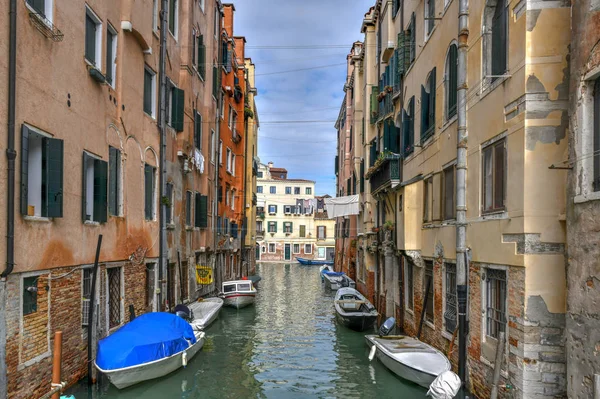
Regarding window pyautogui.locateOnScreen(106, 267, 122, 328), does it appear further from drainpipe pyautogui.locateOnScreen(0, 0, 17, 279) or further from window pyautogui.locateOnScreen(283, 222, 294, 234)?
window pyautogui.locateOnScreen(283, 222, 294, 234)

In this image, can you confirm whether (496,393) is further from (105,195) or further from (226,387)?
(105,195)

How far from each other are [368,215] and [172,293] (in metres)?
10.4

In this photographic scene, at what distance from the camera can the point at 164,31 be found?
16500 millimetres

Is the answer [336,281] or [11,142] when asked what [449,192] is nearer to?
[11,142]

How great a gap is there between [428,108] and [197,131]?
10581 millimetres

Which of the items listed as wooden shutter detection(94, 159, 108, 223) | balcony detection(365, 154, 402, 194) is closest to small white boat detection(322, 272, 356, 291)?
balcony detection(365, 154, 402, 194)

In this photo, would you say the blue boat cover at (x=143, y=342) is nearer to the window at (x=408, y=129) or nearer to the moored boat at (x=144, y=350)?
the moored boat at (x=144, y=350)

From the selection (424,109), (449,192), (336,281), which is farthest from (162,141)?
(336,281)

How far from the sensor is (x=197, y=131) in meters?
21.7

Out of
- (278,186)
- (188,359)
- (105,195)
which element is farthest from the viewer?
(278,186)

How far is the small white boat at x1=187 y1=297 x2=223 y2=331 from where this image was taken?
688 inches

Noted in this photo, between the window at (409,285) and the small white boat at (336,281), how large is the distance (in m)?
12.9

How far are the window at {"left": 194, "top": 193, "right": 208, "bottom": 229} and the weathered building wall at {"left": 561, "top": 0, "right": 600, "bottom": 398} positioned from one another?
16.2 metres

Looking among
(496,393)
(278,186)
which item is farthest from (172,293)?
(278,186)
